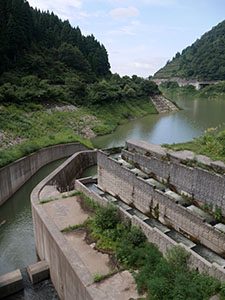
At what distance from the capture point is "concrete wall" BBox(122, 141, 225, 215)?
8227 millimetres

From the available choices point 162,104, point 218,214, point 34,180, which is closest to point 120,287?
point 218,214

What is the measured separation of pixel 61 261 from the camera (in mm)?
8234

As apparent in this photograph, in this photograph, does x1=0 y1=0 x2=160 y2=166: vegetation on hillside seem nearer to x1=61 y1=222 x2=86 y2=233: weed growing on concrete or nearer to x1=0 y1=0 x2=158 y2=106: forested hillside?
x1=0 y1=0 x2=158 y2=106: forested hillside

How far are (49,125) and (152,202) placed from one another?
1746 centimetres

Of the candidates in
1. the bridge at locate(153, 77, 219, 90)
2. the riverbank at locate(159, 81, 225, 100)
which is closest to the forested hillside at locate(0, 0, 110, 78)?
the riverbank at locate(159, 81, 225, 100)

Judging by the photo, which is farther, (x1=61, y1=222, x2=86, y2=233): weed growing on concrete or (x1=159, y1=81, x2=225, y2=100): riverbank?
(x1=159, y1=81, x2=225, y2=100): riverbank

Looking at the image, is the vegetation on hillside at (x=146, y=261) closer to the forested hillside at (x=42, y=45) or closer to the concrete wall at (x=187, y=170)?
the concrete wall at (x=187, y=170)

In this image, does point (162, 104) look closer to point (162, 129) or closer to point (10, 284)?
point (162, 129)

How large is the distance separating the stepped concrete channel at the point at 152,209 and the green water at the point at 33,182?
3.84 ft

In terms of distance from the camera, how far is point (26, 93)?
27.5 m

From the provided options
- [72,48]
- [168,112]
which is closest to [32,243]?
[168,112]

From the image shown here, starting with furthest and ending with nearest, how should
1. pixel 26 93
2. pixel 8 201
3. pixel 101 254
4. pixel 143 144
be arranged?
pixel 26 93
pixel 8 201
pixel 143 144
pixel 101 254

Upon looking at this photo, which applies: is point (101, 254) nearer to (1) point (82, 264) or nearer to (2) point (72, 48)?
(1) point (82, 264)

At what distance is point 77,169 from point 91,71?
3345 centimetres
